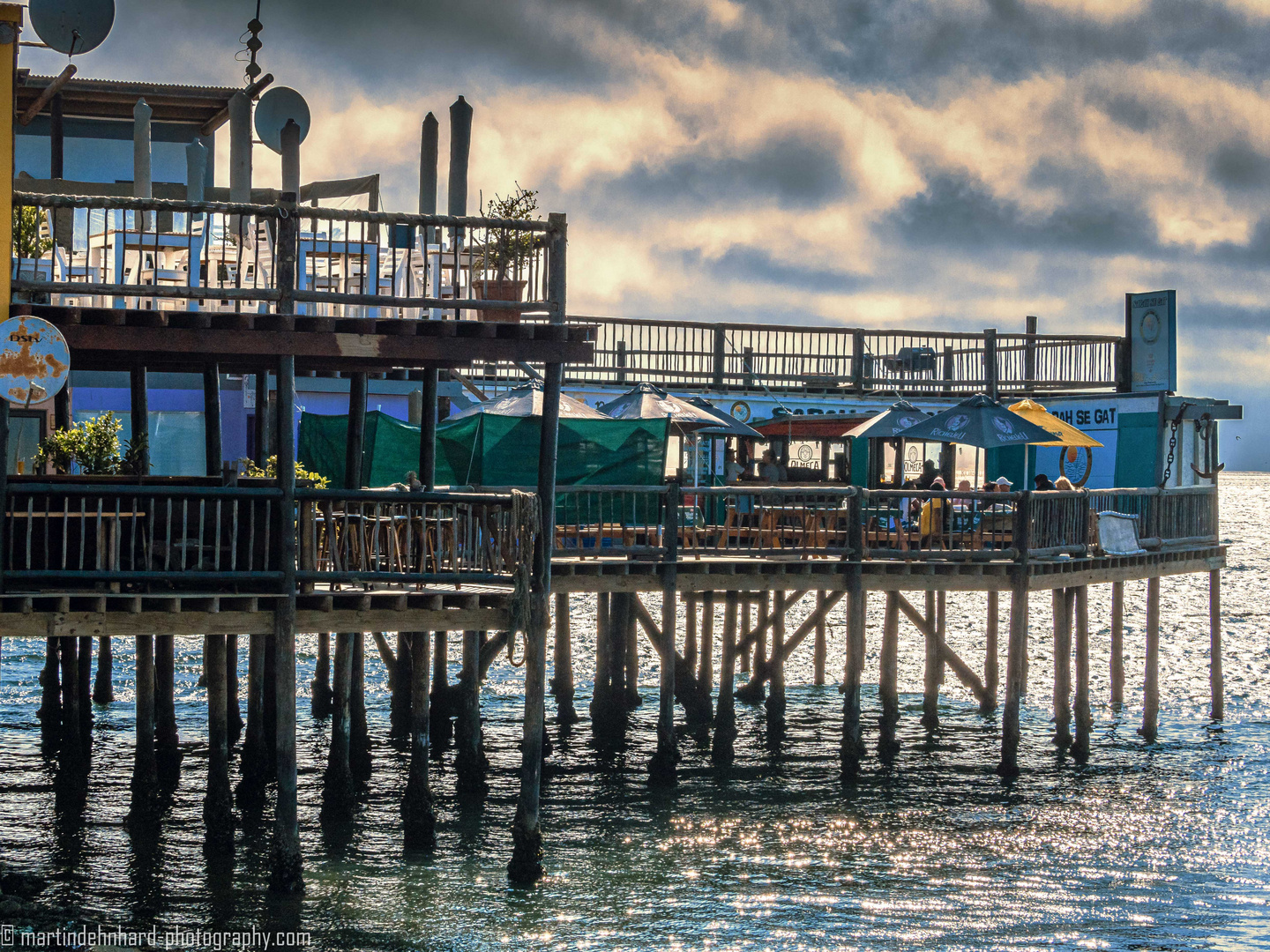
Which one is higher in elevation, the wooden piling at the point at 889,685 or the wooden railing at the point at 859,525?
the wooden railing at the point at 859,525

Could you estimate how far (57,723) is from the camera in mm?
23188

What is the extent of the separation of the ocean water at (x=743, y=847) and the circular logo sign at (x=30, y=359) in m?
5.38

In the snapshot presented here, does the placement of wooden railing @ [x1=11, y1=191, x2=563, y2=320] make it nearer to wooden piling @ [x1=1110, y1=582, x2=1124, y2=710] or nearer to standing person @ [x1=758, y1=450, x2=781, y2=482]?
standing person @ [x1=758, y1=450, x2=781, y2=482]

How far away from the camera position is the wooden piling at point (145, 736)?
56.1ft

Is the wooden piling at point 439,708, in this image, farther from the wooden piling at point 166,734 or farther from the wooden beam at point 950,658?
the wooden beam at point 950,658

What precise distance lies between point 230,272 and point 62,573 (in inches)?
261

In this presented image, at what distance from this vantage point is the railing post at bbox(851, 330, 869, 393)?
33.2 meters

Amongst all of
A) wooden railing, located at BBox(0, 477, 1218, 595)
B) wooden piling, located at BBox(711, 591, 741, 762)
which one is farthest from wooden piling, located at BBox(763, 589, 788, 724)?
wooden railing, located at BBox(0, 477, 1218, 595)

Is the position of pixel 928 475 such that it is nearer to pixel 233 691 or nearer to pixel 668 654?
pixel 668 654

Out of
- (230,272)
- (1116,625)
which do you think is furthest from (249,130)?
(1116,625)

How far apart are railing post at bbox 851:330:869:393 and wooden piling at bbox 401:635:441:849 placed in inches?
719

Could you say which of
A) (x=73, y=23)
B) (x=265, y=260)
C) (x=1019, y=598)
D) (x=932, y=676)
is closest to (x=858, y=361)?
(x=932, y=676)

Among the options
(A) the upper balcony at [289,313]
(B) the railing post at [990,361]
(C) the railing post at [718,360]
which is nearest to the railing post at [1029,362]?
(B) the railing post at [990,361]

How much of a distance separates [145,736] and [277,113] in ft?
25.1
